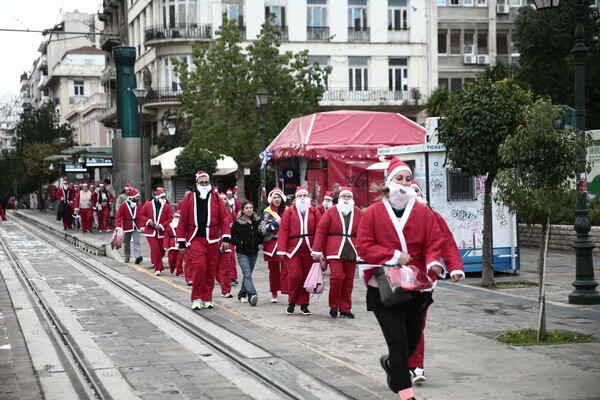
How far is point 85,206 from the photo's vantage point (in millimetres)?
36875

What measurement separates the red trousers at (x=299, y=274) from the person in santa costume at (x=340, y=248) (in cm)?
49

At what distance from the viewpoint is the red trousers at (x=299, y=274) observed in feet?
40.9

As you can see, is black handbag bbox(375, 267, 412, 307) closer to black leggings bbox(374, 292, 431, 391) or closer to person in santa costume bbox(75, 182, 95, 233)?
black leggings bbox(374, 292, 431, 391)

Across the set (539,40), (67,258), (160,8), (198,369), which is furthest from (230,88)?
(198,369)

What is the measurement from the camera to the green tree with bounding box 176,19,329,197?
106 feet

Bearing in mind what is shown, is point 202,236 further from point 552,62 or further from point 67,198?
point 552,62

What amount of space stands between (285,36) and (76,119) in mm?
47417

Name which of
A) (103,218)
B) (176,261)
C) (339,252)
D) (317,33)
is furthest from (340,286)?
(317,33)

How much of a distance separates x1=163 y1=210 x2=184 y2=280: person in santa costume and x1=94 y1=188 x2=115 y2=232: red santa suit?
18.4 metres

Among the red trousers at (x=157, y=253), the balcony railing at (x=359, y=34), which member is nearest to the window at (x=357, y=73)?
the balcony railing at (x=359, y=34)

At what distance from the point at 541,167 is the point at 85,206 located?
94.1 ft

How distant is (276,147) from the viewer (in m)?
25.7

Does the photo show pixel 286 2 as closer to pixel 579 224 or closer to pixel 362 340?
pixel 579 224

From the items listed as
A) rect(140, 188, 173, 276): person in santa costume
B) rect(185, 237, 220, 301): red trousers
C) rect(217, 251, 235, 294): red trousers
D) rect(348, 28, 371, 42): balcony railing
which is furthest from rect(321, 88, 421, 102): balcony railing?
rect(185, 237, 220, 301): red trousers
